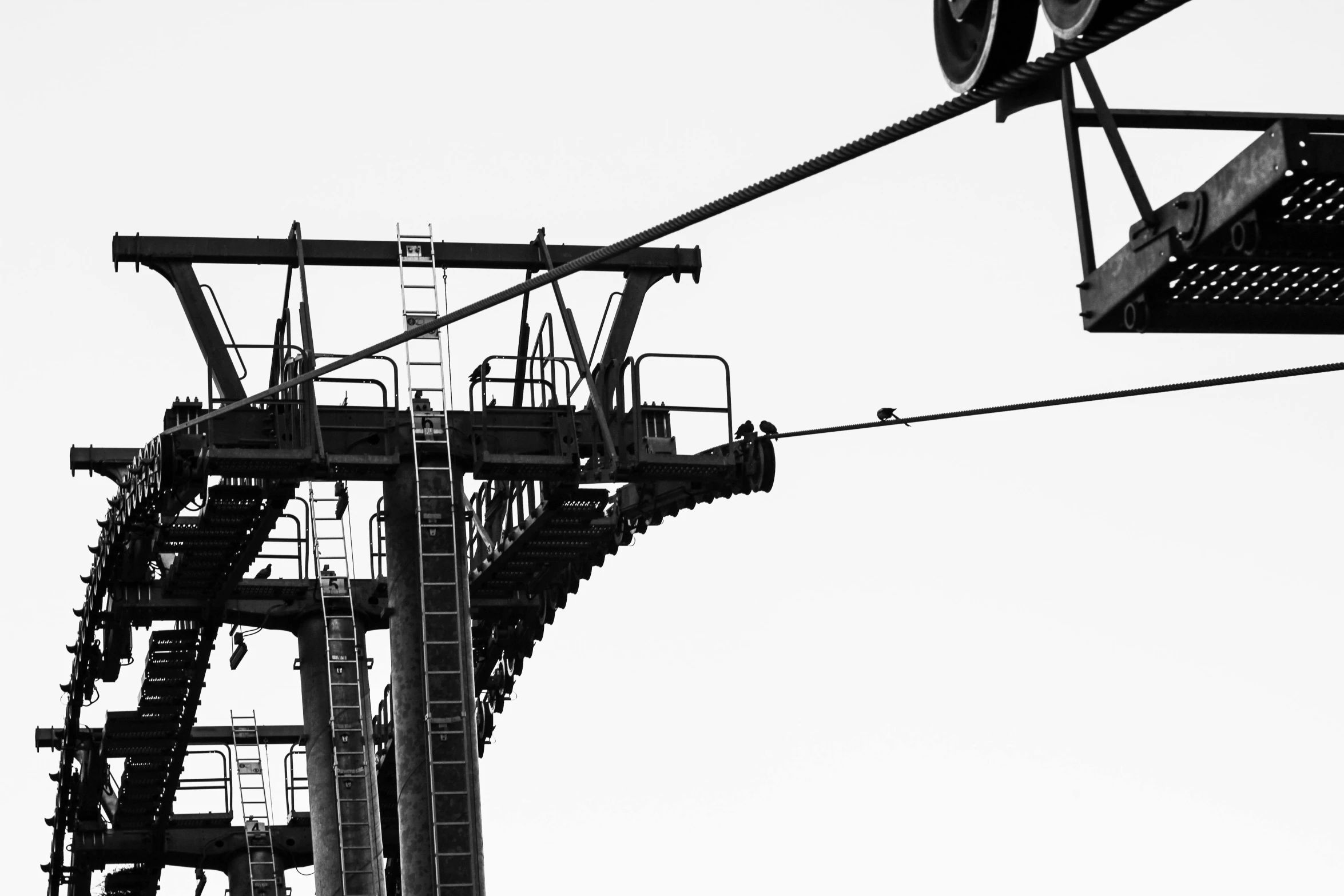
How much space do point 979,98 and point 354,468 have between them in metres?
18.0

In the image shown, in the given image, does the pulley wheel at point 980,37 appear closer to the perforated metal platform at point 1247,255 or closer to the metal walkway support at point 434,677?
the perforated metal platform at point 1247,255

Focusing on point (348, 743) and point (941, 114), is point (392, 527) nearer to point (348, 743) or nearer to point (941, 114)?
point (348, 743)

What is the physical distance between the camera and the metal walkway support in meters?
25.1

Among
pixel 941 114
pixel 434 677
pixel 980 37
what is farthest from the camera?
pixel 434 677

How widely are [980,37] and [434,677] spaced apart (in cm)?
1621

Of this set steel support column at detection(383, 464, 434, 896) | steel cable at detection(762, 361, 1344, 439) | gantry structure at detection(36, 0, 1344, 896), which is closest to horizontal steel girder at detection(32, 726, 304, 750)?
gantry structure at detection(36, 0, 1344, 896)

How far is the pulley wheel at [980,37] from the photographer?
9.95 m

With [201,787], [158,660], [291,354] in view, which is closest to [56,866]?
[201,787]

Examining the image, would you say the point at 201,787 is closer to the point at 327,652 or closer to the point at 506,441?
the point at 327,652

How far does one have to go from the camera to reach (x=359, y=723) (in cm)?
3023

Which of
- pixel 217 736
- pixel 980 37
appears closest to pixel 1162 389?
pixel 980 37

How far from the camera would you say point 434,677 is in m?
25.6

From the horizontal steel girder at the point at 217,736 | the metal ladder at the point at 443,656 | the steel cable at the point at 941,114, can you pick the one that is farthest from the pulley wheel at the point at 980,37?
the horizontal steel girder at the point at 217,736

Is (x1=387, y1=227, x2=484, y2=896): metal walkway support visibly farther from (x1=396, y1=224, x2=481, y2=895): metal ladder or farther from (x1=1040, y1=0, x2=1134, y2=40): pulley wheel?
(x1=1040, y1=0, x2=1134, y2=40): pulley wheel
